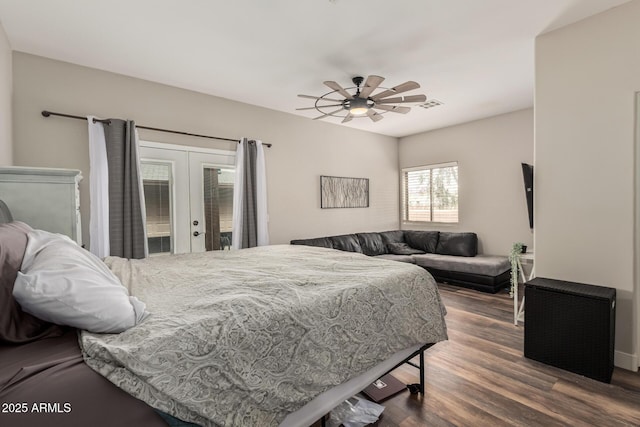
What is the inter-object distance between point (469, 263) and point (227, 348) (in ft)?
15.0

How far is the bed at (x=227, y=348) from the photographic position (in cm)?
87

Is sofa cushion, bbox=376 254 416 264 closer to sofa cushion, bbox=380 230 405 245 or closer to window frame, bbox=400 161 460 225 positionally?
sofa cushion, bbox=380 230 405 245

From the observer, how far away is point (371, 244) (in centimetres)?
566

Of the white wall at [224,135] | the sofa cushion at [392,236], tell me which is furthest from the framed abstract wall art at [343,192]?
the sofa cushion at [392,236]

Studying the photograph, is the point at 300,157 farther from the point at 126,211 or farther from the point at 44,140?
the point at 44,140

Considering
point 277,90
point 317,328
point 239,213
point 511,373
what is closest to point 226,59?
point 277,90

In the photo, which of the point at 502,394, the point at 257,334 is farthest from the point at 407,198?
the point at 257,334

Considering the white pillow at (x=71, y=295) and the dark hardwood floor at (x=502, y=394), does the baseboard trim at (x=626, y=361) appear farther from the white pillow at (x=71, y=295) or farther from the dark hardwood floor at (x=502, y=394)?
the white pillow at (x=71, y=295)

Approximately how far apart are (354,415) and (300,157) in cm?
383

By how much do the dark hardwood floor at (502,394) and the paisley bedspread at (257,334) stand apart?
451 mm

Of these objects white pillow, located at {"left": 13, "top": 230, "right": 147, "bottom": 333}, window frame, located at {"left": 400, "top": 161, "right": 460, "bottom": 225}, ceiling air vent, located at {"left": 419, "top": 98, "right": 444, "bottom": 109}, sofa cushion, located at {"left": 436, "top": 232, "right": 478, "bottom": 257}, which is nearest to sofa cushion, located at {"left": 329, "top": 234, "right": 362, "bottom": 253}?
sofa cushion, located at {"left": 436, "top": 232, "right": 478, "bottom": 257}

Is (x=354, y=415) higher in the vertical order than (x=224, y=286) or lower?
lower

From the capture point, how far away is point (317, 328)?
1.45m

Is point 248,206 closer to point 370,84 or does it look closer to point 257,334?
point 370,84
